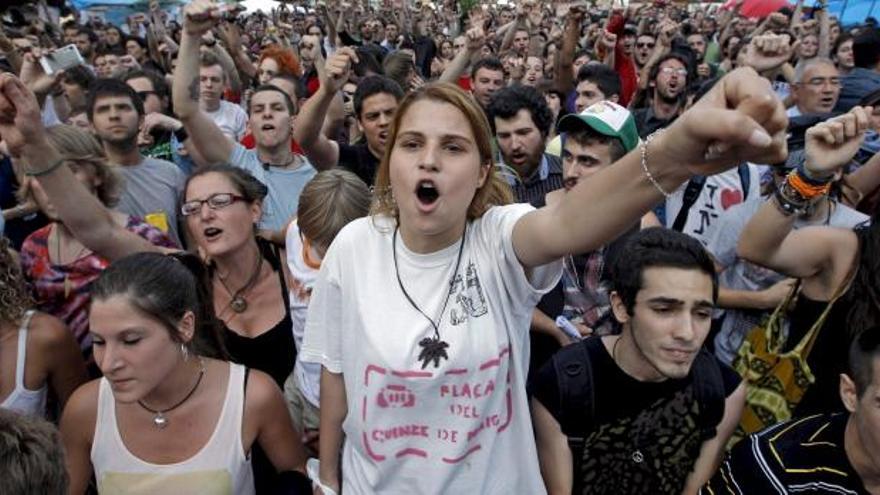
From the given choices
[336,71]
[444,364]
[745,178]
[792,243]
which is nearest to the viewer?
[444,364]

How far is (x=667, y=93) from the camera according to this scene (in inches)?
204

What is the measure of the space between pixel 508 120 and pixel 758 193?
1259 millimetres

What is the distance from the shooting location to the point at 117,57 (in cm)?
729

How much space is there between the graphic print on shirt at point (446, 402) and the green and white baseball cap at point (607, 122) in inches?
52.8

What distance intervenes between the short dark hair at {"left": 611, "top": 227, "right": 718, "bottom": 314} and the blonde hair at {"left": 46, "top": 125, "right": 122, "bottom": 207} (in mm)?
2145

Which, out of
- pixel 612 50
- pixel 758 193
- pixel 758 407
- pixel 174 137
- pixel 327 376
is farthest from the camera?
pixel 612 50

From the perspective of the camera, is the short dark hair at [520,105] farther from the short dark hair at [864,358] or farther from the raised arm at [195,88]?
the short dark hair at [864,358]

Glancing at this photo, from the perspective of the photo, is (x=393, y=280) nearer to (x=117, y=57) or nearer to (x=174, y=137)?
(x=174, y=137)

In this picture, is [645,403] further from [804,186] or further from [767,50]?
[767,50]

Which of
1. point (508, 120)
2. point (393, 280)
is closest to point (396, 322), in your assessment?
point (393, 280)

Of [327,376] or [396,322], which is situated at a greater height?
[396,322]

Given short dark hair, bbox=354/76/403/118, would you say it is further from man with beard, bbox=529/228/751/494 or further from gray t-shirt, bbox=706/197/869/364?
man with beard, bbox=529/228/751/494

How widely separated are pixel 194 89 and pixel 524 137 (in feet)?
5.37

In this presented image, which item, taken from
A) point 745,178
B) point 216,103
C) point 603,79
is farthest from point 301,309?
point 216,103
